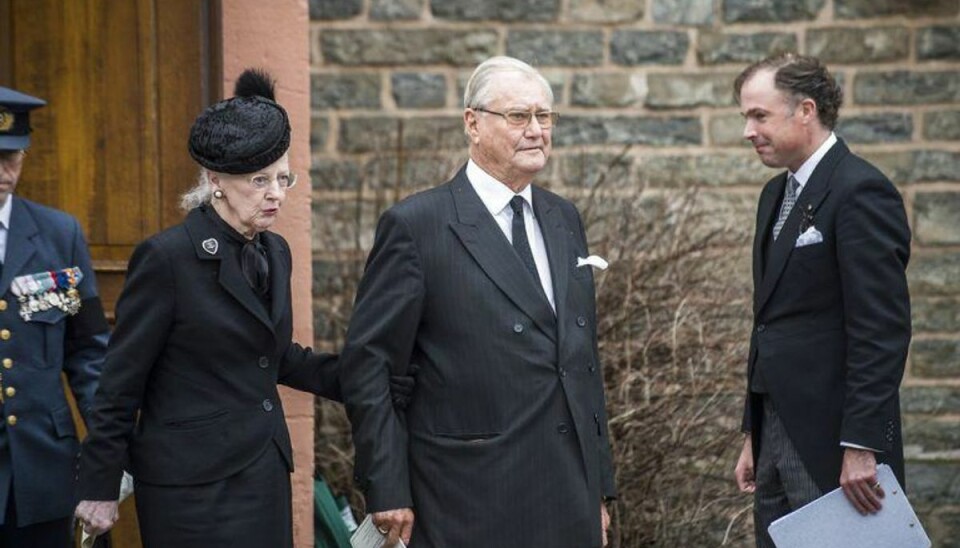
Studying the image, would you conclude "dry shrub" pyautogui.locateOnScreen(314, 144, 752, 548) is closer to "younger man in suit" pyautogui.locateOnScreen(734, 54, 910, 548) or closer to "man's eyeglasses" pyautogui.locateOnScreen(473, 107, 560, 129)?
"younger man in suit" pyautogui.locateOnScreen(734, 54, 910, 548)

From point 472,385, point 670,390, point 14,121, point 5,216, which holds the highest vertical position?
point 14,121

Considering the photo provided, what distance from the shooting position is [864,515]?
174 inches

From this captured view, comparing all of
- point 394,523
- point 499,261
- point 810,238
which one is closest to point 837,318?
point 810,238

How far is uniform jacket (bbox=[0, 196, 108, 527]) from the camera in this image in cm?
446

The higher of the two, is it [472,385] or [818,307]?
[818,307]

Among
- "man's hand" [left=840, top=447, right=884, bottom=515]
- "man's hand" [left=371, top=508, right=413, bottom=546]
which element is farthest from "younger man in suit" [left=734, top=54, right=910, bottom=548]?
"man's hand" [left=371, top=508, right=413, bottom=546]

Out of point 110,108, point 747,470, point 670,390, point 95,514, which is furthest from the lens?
point 670,390

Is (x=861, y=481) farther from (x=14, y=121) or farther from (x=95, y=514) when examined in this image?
(x=14, y=121)

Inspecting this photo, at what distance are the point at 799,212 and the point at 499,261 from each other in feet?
2.87

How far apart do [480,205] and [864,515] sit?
1.34 meters

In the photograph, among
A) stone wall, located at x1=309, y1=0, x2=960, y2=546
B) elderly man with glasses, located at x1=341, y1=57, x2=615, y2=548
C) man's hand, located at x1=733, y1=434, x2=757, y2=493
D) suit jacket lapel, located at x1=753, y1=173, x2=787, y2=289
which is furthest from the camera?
stone wall, located at x1=309, y1=0, x2=960, y2=546

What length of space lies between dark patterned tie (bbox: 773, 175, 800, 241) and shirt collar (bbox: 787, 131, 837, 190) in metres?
0.02

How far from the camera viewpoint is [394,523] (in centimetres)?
428

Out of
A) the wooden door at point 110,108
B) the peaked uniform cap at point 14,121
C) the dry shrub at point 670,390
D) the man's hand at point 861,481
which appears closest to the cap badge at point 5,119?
the peaked uniform cap at point 14,121
